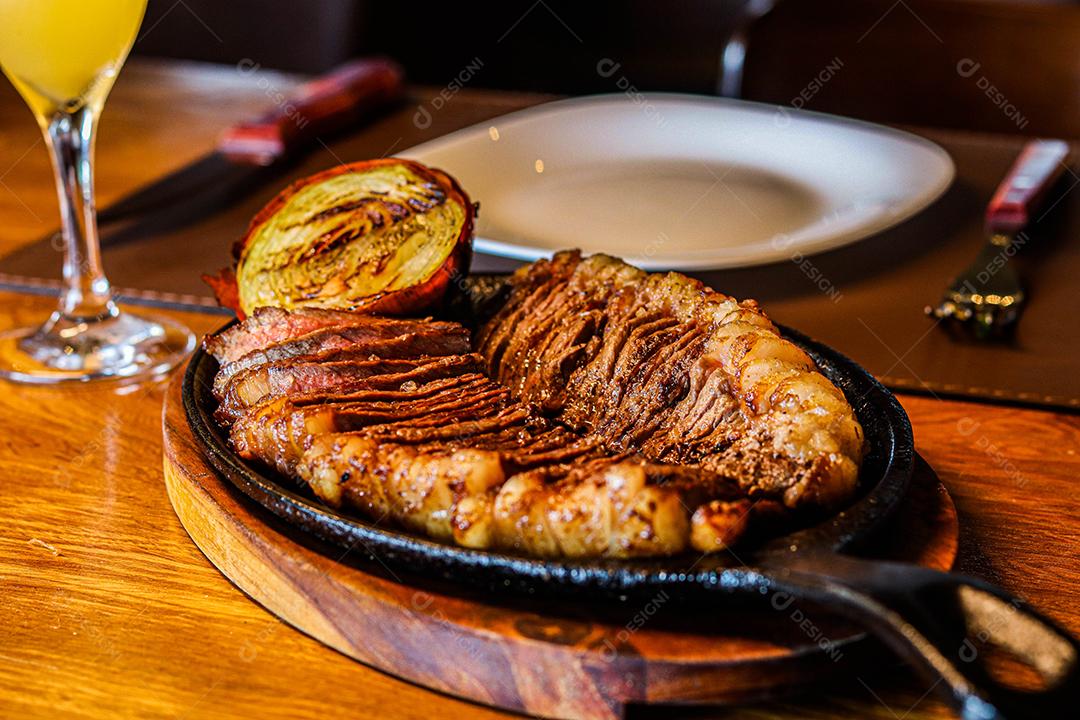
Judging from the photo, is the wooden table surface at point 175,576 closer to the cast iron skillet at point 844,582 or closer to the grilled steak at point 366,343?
the cast iron skillet at point 844,582

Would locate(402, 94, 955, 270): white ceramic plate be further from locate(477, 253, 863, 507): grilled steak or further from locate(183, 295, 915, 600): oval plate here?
locate(183, 295, 915, 600): oval plate

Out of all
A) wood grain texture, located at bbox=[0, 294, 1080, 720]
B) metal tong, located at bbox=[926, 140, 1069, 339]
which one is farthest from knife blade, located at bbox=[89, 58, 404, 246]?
metal tong, located at bbox=[926, 140, 1069, 339]

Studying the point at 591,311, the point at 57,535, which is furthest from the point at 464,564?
the point at 57,535

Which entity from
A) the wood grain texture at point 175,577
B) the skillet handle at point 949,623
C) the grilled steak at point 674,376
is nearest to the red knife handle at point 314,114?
the wood grain texture at point 175,577

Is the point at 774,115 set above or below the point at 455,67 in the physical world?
above

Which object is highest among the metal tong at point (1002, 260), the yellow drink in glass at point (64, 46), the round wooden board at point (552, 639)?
the yellow drink in glass at point (64, 46)

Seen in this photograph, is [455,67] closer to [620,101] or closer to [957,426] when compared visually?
Result: [620,101]
